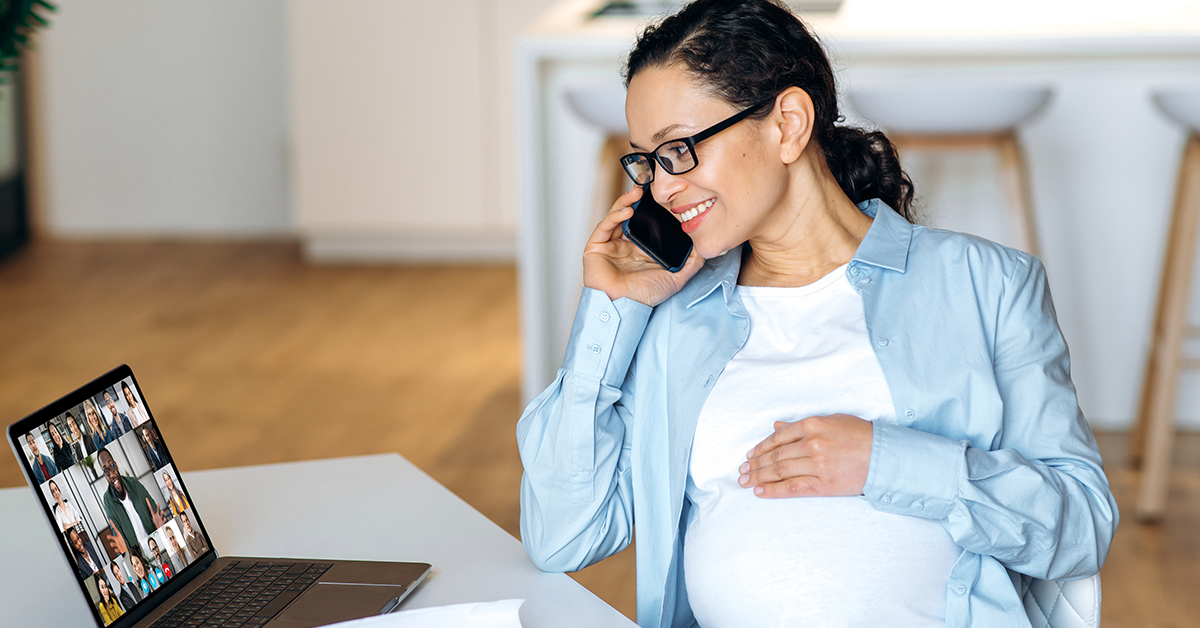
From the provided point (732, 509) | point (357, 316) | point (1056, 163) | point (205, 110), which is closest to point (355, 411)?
point (357, 316)

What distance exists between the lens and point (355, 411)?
11.0 ft

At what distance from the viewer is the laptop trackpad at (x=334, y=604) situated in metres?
0.95

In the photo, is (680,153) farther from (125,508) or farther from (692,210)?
(125,508)

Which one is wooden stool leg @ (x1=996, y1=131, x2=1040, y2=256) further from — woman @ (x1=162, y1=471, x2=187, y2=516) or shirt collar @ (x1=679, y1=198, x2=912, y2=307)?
woman @ (x1=162, y1=471, x2=187, y2=516)

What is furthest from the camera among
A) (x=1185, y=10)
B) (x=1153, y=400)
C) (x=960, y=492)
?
(x=1185, y=10)

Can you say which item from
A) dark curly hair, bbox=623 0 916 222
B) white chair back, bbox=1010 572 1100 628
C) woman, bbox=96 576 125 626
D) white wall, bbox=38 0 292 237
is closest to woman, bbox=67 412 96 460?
woman, bbox=96 576 125 626

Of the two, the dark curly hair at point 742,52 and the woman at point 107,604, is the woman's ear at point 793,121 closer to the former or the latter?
the dark curly hair at point 742,52

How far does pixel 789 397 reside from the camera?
117 cm

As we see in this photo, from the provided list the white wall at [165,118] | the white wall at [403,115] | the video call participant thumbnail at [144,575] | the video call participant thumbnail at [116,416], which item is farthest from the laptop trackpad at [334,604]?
the white wall at [165,118]

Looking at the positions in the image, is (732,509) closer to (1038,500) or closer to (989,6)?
(1038,500)

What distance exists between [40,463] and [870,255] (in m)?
0.81

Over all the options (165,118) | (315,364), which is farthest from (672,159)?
(165,118)

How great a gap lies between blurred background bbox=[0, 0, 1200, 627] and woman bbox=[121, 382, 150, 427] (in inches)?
18.5

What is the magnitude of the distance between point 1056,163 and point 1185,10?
20.0 inches
